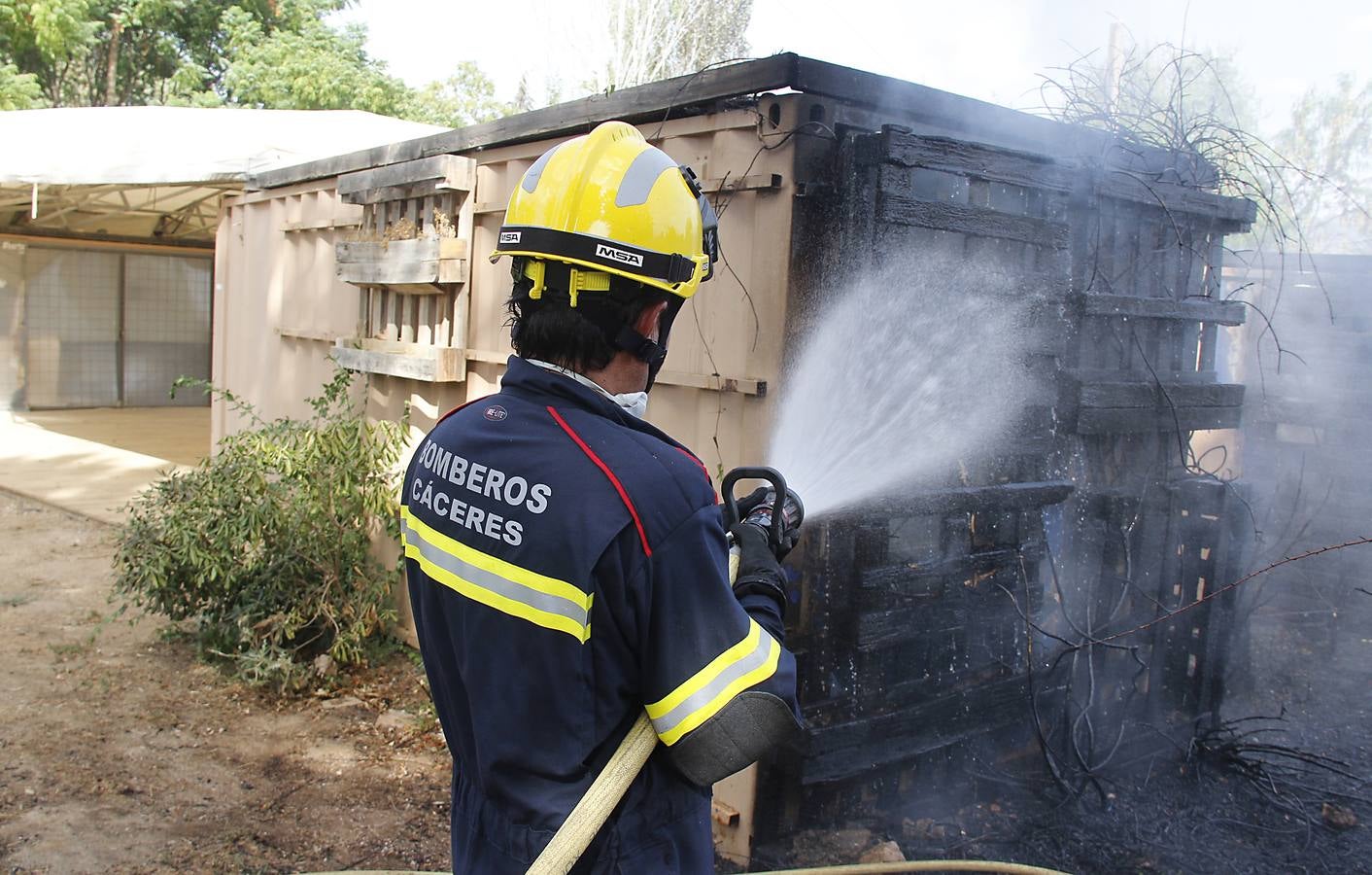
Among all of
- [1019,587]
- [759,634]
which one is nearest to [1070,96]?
[1019,587]

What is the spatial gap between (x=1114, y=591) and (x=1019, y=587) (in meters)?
0.65

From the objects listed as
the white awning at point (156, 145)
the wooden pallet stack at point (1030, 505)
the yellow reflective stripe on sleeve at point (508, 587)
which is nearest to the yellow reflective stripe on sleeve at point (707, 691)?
the yellow reflective stripe on sleeve at point (508, 587)

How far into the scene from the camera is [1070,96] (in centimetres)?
455

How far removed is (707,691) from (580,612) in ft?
0.79

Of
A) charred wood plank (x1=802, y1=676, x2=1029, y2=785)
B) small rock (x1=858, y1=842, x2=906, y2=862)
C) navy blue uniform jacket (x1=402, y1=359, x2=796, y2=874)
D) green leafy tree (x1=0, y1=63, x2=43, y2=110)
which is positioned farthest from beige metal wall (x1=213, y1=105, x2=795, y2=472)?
green leafy tree (x1=0, y1=63, x2=43, y2=110)

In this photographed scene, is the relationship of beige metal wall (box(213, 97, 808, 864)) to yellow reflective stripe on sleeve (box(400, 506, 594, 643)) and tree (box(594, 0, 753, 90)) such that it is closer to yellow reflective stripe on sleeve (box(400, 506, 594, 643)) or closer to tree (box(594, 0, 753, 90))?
yellow reflective stripe on sleeve (box(400, 506, 594, 643))

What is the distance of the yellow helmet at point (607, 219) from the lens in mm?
1803

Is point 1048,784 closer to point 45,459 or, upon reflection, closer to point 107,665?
point 107,665

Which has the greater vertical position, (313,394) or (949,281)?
(949,281)

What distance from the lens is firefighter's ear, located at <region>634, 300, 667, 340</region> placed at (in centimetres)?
186

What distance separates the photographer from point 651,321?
1.88 meters

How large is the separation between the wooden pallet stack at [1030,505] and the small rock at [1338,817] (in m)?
0.69

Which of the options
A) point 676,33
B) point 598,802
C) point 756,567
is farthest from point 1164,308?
point 676,33

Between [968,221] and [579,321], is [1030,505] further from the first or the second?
[579,321]
